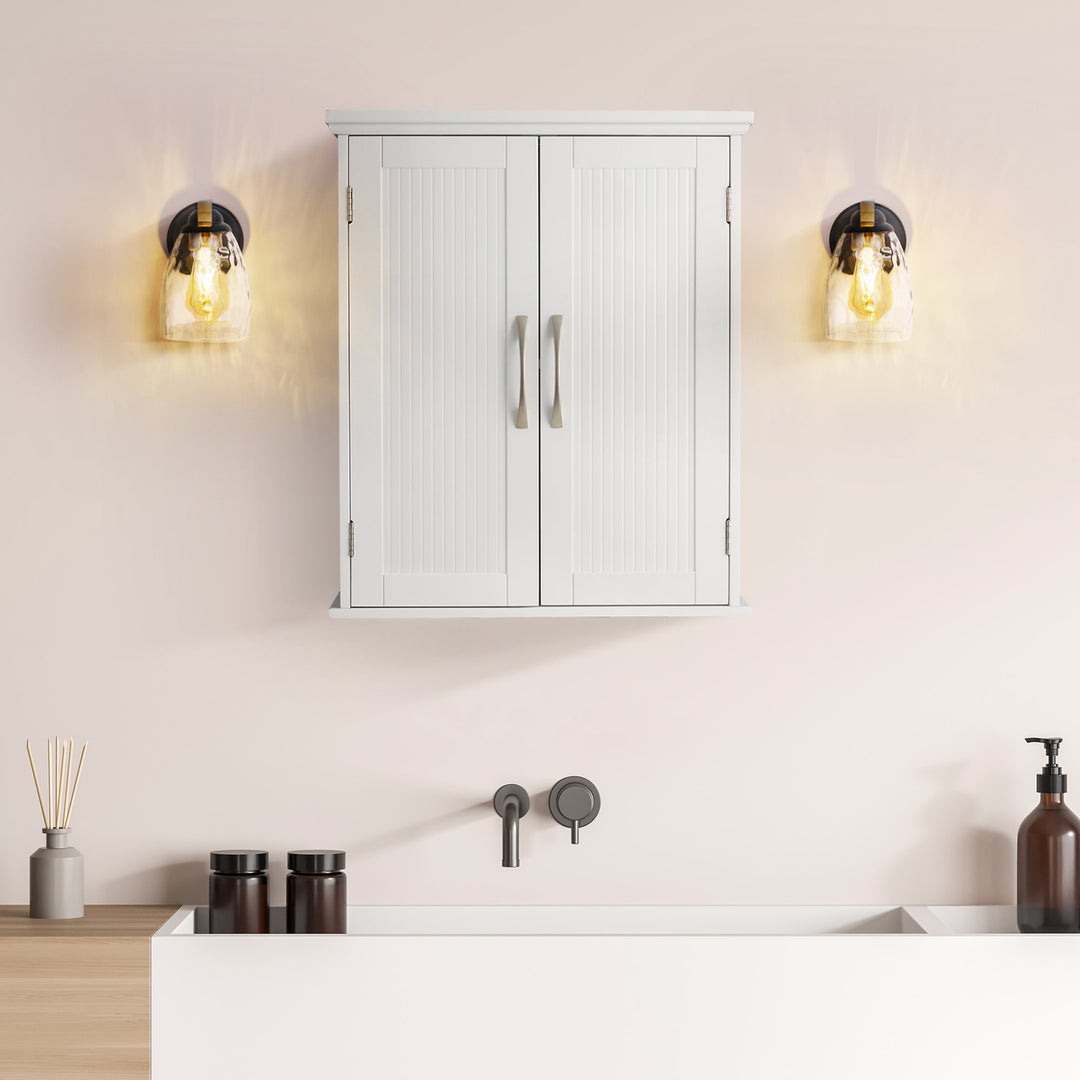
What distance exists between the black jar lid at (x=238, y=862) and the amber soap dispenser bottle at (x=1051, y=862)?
130cm

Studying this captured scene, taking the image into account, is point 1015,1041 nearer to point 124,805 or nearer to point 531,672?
point 531,672

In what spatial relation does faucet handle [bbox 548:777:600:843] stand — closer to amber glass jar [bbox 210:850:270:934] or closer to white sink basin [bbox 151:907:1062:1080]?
white sink basin [bbox 151:907:1062:1080]

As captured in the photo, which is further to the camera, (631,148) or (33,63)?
(33,63)

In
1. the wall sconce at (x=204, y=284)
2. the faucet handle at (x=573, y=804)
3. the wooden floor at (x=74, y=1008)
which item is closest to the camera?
the wooden floor at (x=74, y=1008)

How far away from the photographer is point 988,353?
1.92 metres

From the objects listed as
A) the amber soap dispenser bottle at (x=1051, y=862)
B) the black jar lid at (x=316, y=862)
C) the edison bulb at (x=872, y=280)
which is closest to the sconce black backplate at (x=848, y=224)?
the edison bulb at (x=872, y=280)

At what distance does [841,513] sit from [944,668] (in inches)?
13.2

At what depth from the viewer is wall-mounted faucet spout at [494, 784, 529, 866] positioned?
69.9 inches

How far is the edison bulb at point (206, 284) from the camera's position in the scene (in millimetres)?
1751

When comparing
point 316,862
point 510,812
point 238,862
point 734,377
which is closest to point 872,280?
point 734,377

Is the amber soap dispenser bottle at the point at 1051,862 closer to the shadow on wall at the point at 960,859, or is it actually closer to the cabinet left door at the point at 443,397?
the shadow on wall at the point at 960,859

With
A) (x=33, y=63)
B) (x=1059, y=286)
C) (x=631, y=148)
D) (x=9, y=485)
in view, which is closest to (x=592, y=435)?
(x=631, y=148)

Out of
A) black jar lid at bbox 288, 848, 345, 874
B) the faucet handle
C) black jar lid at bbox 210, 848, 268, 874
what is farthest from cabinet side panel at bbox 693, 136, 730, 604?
black jar lid at bbox 210, 848, 268, 874

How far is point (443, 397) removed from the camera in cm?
171
